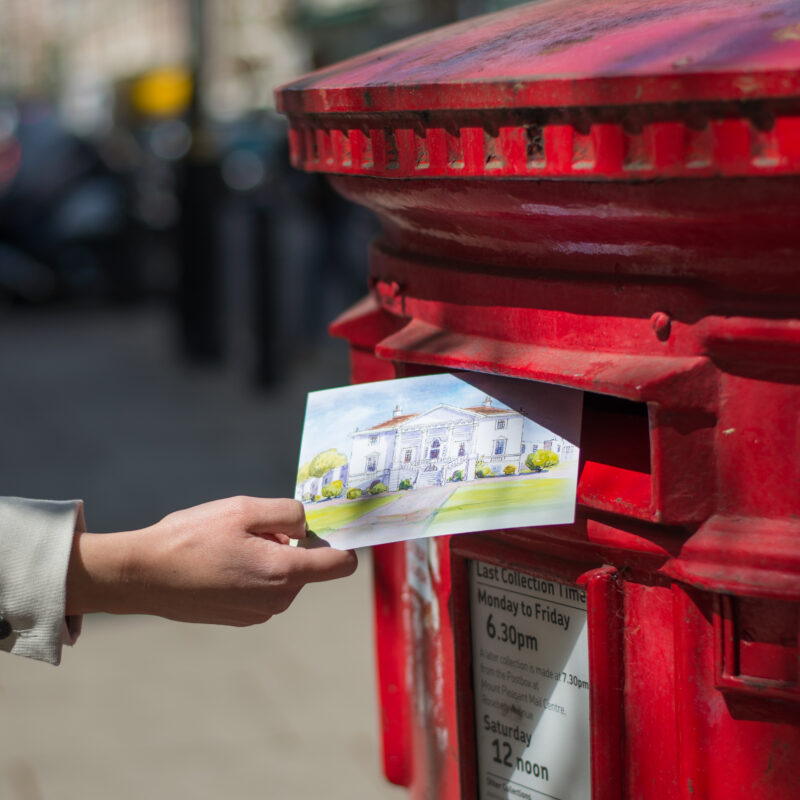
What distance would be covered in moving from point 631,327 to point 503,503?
0.26m

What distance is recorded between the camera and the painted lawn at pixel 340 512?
1.32 meters

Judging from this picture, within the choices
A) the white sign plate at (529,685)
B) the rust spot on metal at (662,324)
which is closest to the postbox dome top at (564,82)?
the rust spot on metal at (662,324)

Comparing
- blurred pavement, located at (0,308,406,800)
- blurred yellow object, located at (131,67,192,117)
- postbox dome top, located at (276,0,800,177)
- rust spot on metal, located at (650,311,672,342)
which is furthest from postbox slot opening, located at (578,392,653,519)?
blurred yellow object, located at (131,67,192,117)

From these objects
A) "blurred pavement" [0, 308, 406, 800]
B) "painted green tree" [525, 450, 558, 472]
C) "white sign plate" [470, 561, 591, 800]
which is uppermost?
"painted green tree" [525, 450, 558, 472]

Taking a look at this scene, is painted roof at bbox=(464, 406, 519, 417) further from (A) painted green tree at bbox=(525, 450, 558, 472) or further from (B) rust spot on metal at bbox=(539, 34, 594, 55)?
(B) rust spot on metal at bbox=(539, 34, 594, 55)

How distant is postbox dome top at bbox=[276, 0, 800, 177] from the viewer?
3.14 ft

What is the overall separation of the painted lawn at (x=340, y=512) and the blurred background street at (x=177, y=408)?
1700mm

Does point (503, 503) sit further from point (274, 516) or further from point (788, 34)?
point (788, 34)

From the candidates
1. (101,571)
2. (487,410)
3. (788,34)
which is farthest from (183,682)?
(788,34)

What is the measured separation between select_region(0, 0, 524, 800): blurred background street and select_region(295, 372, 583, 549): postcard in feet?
5.68

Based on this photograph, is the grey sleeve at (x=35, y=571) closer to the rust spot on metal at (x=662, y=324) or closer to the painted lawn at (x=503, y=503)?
the painted lawn at (x=503, y=503)

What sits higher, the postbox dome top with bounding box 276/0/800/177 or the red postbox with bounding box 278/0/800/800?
the postbox dome top with bounding box 276/0/800/177

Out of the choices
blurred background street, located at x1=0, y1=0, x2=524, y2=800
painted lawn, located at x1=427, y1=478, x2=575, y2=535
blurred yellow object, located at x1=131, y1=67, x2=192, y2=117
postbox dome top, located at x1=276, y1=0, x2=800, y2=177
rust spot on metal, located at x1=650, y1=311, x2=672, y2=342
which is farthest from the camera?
blurred yellow object, located at x1=131, y1=67, x2=192, y2=117

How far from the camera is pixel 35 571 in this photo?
4.44 ft
